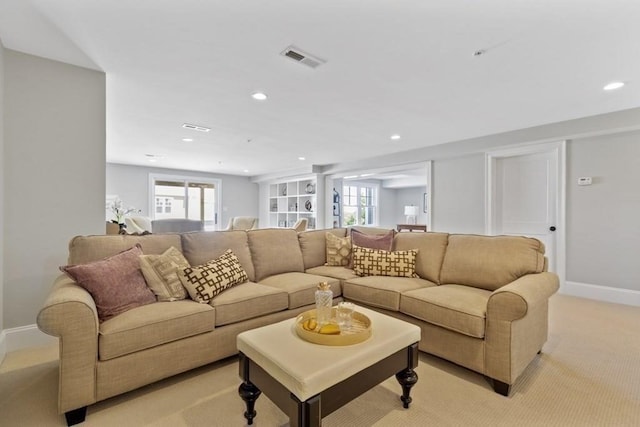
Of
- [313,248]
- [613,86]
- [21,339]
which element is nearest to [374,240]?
[313,248]

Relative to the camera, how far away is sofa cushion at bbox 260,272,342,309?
2.40 metres

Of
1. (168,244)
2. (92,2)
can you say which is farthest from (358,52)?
(168,244)

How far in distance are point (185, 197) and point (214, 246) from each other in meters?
6.54

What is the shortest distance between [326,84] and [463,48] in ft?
3.77

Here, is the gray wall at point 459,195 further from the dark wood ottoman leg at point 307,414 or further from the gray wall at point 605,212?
the dark wood ottoman leg at point 307,414

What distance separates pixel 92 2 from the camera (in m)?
1.70

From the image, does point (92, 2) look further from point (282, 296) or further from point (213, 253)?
point (282, 296)

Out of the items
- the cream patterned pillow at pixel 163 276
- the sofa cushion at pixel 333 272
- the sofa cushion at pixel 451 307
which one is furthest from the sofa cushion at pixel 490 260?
the cream patterned pillow at pixel 163 276

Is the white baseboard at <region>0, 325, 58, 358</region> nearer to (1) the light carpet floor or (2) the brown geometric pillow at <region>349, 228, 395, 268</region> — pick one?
(1) the light carpet floor

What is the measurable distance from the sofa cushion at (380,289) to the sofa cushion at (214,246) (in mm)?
915

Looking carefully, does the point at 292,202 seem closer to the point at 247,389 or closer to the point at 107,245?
the point at 107,245

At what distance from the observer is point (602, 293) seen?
365 cm

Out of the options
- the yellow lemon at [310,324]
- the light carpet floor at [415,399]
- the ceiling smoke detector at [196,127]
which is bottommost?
the light carpet floor at [415,399]

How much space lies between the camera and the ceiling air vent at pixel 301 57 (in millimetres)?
2172
